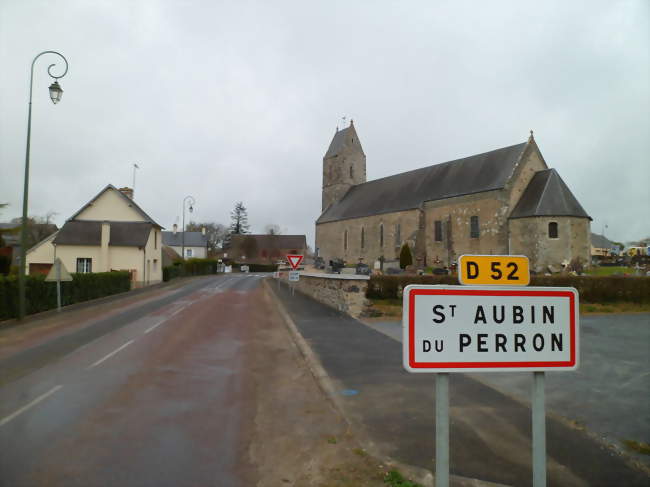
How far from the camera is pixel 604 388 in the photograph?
24.4ft

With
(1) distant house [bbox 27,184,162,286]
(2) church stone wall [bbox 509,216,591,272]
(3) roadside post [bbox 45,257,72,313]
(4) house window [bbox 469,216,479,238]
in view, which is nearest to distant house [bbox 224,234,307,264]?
(1) distant house [bbox 27,184,162,286]

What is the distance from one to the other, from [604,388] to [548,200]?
1103 inches

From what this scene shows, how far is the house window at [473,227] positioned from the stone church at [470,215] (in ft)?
0.27

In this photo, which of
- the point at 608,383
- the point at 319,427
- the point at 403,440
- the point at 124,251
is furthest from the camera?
the point at 124,251

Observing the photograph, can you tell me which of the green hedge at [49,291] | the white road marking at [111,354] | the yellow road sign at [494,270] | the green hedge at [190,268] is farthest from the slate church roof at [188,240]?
the yellow road sign at [494,270]

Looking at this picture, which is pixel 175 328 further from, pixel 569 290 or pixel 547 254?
pixel 547 254

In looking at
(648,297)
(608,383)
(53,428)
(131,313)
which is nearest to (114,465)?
(53,428)

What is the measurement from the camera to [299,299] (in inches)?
861

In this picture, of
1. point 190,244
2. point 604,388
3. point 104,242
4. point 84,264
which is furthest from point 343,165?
point 604,388

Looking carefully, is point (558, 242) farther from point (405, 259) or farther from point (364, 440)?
point (364, 440)

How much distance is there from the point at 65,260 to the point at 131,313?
19.6m

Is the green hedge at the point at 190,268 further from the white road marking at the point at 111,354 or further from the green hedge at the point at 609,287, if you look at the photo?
the white road marking at the point at 111,354

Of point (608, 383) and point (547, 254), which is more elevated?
point (547, 254)

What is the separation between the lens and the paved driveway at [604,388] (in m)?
5.71
